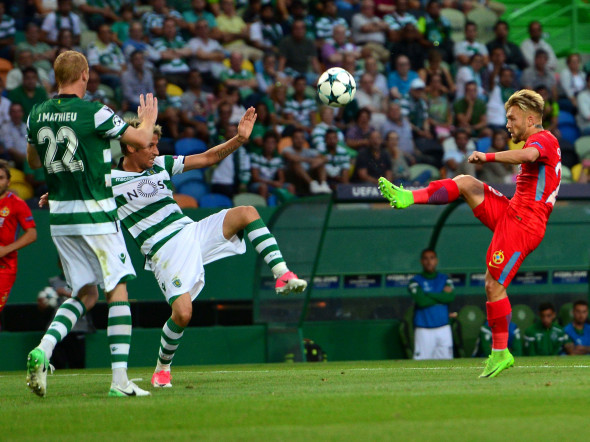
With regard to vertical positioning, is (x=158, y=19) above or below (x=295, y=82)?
above

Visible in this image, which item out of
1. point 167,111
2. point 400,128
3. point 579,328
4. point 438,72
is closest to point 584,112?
point 438,72

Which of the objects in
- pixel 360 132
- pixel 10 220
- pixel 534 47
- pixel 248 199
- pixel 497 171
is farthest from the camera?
pixel 534 47

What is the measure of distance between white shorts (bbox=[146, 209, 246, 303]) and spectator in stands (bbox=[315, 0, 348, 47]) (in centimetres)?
1007

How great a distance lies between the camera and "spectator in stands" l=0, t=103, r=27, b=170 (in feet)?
47.2

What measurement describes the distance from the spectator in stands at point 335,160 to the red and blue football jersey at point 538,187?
7.70 m

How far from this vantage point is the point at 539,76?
18.5 meters

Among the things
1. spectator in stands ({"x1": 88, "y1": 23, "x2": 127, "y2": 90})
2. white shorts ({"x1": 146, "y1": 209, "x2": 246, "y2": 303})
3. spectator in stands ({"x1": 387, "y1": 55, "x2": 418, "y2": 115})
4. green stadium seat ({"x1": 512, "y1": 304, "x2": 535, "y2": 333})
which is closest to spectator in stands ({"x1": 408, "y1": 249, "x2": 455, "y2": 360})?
green stadium seat ({"x1": 512, "y1": 304, "x2": 535, "y2": 333})

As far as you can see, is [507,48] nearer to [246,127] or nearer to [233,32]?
[233,32]

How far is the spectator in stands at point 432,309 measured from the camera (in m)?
13.8

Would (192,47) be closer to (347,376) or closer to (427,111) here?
(427,111)

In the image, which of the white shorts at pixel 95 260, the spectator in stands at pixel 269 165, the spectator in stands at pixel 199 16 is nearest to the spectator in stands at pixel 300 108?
the spectator in stands at pixel 269 165

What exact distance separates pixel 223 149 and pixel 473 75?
422 inches

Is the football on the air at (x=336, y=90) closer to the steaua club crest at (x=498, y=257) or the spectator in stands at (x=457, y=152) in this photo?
the steaua club crest at (x=498, y=257)

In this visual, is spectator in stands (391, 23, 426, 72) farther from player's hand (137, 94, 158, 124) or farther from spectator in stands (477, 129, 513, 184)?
player's hand (137, 94, 158, 124)
